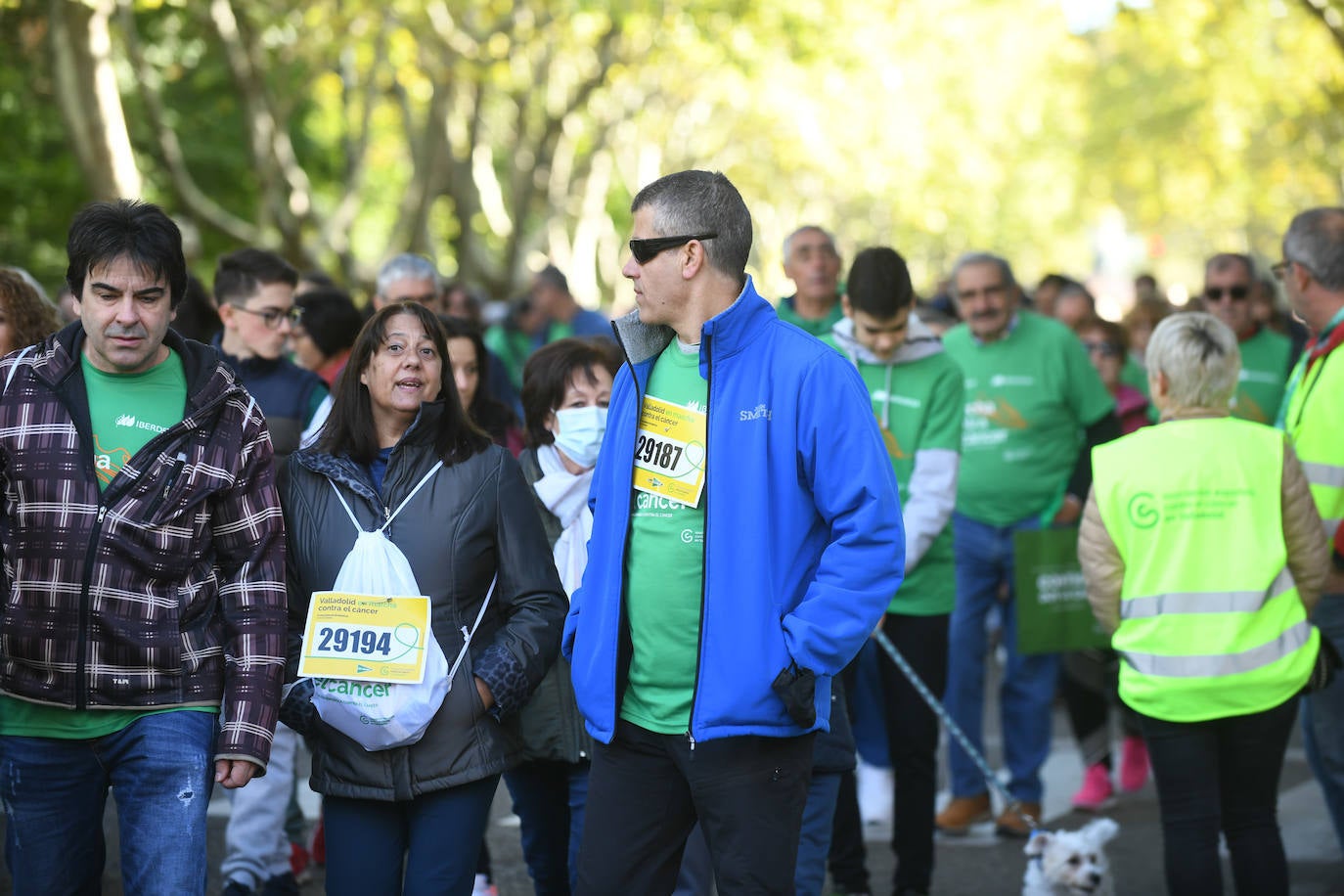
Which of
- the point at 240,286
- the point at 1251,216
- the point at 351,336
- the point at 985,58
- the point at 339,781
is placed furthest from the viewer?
the point at 1251,216

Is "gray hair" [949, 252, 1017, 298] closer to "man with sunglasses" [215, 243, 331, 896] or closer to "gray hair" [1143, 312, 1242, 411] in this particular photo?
"gray hair" [1143, 312, 1242, 411]

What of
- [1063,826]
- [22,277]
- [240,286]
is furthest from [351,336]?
[1063,826]

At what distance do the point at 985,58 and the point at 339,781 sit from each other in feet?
123

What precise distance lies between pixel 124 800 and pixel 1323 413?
4.06 m

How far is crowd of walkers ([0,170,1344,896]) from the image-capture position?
3963 millimetres

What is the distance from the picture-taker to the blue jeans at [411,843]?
4379 millimetres

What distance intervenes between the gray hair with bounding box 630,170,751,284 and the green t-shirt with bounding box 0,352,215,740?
4.21 ft

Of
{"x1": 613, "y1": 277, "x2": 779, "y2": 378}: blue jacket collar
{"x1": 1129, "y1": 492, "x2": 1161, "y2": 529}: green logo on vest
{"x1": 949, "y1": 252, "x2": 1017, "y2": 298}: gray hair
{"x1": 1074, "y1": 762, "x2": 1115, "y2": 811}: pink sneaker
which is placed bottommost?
{"x1": 1074, "y1": 762, "x2": 1115, "y2": 811}: pink sneaker

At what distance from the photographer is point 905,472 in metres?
6.62

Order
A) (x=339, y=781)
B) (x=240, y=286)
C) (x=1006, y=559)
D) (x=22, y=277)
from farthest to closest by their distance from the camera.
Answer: (x=1006, y=559) → (x=240, y=286) → (x=22, y=277) → (x=339, y=781)

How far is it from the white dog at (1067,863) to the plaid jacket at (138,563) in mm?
2990

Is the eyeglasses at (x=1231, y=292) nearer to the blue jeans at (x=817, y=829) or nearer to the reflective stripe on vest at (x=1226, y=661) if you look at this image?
the reflective stripe on vest at (x=1226, y=661)

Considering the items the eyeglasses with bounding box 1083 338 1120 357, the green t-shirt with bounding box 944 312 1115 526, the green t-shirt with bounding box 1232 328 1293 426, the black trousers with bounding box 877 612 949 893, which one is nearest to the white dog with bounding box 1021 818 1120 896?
the black trousers with bounding box 877 612 949 893

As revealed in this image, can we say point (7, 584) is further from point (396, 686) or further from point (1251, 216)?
point (1251, 216)
